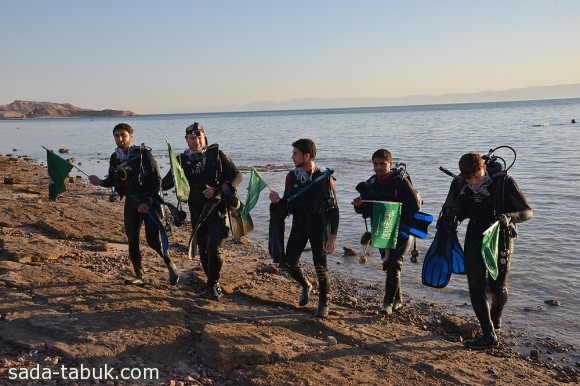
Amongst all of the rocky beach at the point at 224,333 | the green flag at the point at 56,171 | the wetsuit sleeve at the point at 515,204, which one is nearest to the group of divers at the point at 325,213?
the wetsuit sleeve at the point at 515,204

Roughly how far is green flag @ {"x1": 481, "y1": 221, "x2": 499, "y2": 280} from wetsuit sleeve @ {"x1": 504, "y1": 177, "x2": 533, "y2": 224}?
20 centimetres

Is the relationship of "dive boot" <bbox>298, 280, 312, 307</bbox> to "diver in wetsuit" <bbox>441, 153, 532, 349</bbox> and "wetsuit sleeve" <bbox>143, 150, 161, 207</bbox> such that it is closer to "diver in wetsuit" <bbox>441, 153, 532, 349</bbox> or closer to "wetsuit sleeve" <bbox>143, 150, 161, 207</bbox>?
"diver in wetsuit" <bbox>441, 153, 532, 349</bbox>

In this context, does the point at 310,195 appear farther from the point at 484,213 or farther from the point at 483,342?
the point at 483,342

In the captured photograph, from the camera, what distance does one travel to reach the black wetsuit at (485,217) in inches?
211

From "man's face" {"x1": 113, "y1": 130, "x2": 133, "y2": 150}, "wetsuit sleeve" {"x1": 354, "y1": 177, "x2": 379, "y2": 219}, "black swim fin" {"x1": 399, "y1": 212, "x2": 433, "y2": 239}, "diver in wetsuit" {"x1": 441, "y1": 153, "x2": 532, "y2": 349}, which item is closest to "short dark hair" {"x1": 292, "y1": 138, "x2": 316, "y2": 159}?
"wetsuit sleeve" {"x1": 354, "y1": 177, "x2": 379, "y2": 219}

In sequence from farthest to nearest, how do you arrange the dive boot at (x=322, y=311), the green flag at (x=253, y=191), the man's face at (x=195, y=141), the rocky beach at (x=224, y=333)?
the green flag at (x=253, y=191) < the man's face at (x=195, y=141) < the dive boot at (x=322, y=311) < the rocky beach at (x=224, y=333)

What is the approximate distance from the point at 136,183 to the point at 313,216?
2435 millimetres

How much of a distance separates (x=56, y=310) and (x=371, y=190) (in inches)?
153

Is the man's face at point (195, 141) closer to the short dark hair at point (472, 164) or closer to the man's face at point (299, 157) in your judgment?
the man's face at point (299, 157)

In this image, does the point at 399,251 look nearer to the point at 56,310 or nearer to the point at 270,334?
the point at 270,334

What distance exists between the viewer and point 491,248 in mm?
5402

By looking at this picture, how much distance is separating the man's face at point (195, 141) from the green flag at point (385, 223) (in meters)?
2.33

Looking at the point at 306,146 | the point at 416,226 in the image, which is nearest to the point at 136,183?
the point at 306,146

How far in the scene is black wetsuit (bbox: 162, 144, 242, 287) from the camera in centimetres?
668
